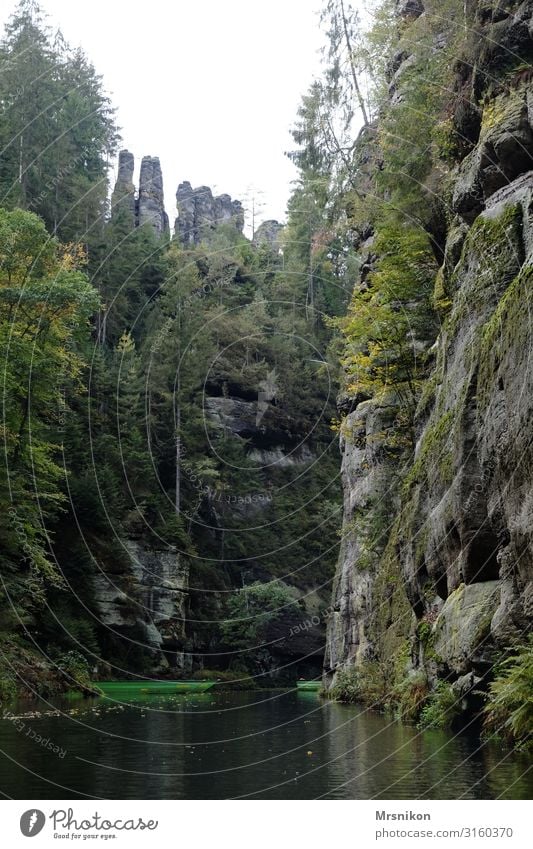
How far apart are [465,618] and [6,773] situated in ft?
24.7

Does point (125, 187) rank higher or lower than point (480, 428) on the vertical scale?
higher

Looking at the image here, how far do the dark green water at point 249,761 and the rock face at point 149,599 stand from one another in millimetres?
21072

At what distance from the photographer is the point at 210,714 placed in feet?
77.4

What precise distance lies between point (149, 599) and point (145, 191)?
151 ft

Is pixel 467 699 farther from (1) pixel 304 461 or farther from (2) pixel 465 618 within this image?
(1) pixel 304 461

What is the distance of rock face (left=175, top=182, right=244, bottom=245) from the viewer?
274 feet

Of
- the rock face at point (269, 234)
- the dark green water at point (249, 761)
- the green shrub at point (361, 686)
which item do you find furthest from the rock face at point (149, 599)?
the rock face at point (269, 234)

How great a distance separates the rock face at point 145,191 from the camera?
76.1 meters

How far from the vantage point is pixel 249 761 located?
39.4ft

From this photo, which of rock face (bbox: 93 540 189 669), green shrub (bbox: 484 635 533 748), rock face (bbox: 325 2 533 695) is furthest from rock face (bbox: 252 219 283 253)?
green shrub (bbox: 484 635 533 748)

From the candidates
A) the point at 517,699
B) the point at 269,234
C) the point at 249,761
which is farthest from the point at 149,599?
the point at 269,234

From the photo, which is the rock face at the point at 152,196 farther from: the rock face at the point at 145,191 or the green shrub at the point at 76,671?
the green shrub at the point at 76,671

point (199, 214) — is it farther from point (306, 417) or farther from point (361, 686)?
point (361, 686)

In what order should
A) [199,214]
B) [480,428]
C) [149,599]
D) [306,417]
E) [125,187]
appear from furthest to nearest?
[199,214], [125,187], [306,417], [149,599], [480,428]
